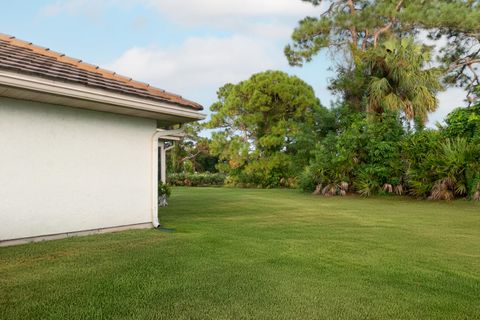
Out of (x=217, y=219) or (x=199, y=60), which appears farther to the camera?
(x=199, y=60)

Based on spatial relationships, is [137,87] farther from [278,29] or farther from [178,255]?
[278,29]

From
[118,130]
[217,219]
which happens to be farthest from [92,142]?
[217,219]

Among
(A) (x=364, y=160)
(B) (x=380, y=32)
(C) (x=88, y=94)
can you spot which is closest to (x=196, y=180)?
(B) (x=380, y=32)

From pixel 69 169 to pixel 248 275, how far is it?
387 cm

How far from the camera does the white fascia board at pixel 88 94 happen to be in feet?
17.0

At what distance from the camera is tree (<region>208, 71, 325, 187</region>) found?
28.2m

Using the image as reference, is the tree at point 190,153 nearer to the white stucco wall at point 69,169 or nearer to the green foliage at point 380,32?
the green foliage at point 380,32

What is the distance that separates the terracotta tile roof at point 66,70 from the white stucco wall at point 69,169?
610 mm

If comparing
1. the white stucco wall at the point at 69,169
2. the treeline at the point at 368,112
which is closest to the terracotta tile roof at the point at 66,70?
the white stucco wall at the point at 69,169

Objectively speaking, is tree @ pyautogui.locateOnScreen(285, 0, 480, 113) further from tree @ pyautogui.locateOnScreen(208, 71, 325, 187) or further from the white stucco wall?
the white stucco wall

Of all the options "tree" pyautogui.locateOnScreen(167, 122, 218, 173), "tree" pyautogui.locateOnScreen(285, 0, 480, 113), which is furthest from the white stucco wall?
"tree" pyautogui.locateOnScreen(167, 122, 218, 173)

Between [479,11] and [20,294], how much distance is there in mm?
26138

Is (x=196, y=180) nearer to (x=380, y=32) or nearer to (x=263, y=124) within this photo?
(x=263, y=124)

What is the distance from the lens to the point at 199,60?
74.1 feet
